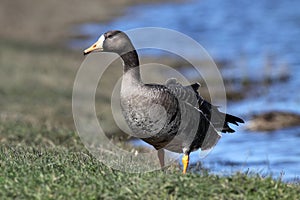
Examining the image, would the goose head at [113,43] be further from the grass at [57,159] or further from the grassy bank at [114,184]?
the grassy bank at [114,184]

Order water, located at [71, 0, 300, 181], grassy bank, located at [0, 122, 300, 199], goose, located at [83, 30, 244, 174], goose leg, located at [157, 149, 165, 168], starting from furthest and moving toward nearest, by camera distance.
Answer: water, located at [71, 0, 300, 181]
goose leg, located at [157, 149, 165, 168]
goose, located at [83, 30, 244, 174]
grassy bank, located at [0, 122, 300, 199]

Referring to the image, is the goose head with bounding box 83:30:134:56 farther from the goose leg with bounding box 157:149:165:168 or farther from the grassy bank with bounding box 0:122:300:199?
the grassy bank with bounding box 0:122:300:199

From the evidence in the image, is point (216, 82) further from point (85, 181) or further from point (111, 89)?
point (85, 181)

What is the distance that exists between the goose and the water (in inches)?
25.1

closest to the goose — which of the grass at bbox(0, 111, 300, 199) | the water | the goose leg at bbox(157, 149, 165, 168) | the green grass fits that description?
the goose leg at bbox(157, 149, 165, 168)

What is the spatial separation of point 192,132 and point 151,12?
103 feet

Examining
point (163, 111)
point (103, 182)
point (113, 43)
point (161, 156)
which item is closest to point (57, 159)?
point (103, 182)

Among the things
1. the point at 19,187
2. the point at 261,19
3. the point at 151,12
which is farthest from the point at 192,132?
the point at 151,12

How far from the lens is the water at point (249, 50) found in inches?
532

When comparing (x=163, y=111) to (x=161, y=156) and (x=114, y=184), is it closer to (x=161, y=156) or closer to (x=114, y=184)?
(x=161, y=156)

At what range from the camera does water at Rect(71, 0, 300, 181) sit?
13.5m

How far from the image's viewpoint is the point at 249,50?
27734 millimetres

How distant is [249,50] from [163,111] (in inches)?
785

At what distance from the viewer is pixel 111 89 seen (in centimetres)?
2020
